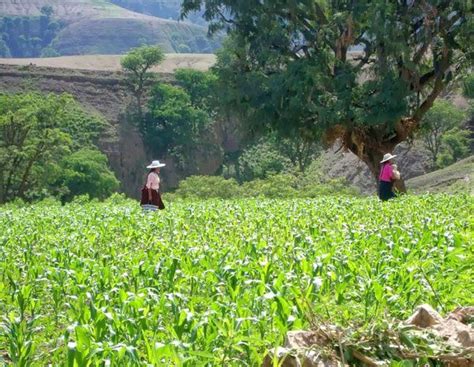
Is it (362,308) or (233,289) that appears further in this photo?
(233,289)

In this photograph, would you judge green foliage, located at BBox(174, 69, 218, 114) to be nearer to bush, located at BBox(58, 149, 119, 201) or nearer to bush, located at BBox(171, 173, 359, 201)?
bush, located at BBox(58, 149, 119, 201)

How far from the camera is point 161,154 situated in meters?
79.9

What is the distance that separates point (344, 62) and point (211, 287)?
68.2 ft

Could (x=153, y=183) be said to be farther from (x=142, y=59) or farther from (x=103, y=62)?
(x=103, y=62)

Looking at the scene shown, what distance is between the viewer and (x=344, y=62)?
2527 cm

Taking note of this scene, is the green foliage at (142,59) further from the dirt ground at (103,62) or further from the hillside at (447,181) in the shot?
the hillside at (447,181)

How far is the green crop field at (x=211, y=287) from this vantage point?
153 inches

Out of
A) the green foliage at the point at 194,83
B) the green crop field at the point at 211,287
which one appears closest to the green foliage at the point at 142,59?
the green foliage at the point at 194,83

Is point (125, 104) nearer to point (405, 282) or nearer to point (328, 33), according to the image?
point (328, 33)

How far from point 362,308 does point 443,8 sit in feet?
68.4

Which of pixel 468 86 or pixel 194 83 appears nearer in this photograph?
pixel 468 86

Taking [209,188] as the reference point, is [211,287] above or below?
above

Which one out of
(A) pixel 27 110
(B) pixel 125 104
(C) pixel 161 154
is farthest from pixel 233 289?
(B) pixel 125 104

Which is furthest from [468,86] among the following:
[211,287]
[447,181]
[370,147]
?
[211,287]
